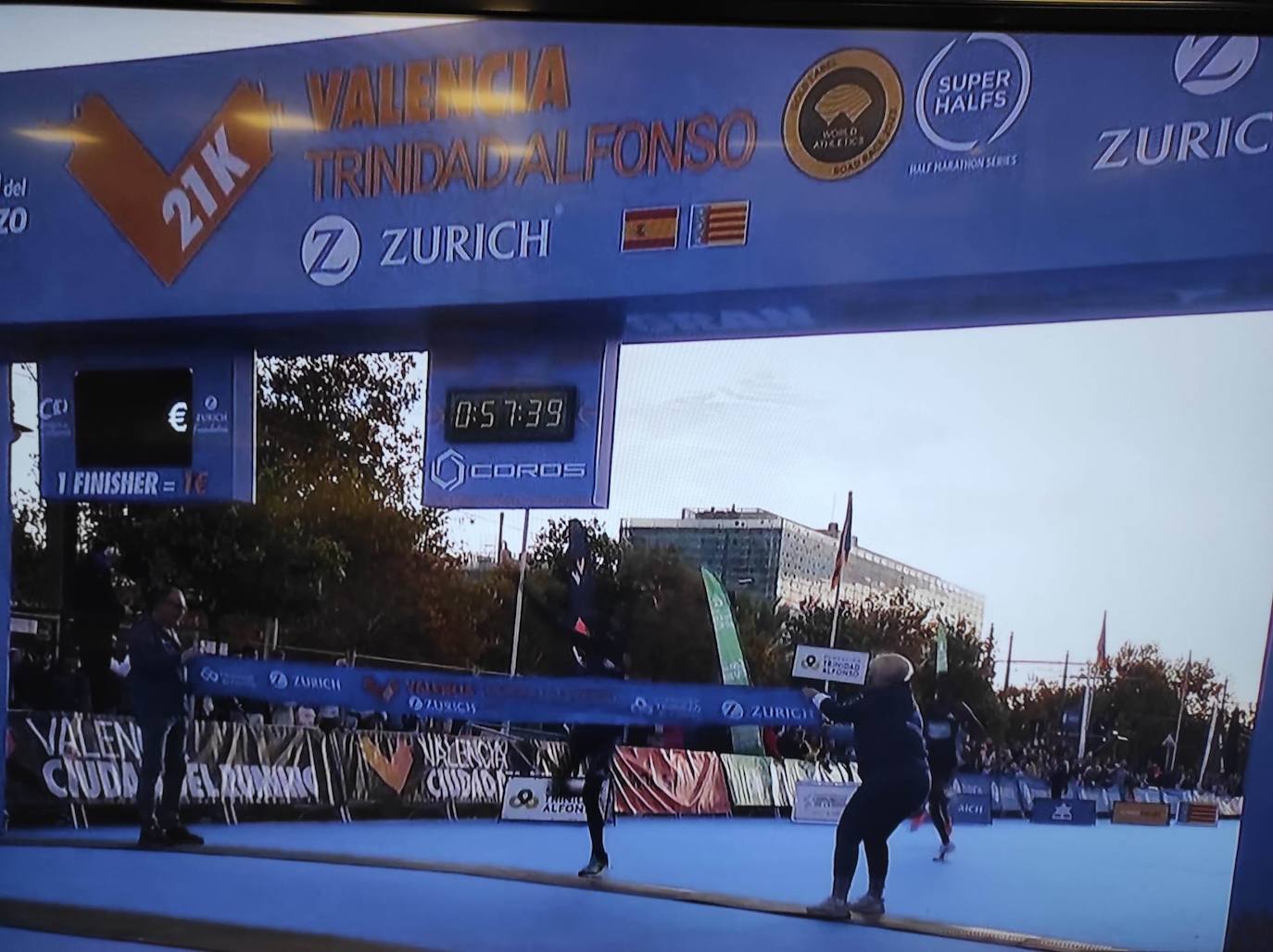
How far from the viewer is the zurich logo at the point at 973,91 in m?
1.95

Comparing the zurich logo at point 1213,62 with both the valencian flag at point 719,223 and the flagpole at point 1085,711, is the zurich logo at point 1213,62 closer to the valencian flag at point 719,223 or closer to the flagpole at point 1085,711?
the valencian flag at point 719,223

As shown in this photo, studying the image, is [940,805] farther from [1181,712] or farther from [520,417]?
[520,417]

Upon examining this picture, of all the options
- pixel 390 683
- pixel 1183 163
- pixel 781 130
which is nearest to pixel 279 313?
pixel 390 683

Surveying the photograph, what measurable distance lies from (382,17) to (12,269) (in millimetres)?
982

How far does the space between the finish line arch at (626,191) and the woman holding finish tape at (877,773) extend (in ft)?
1.88

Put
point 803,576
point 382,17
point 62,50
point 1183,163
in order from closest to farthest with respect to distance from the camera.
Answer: point 1183,163
point 803,576
point 382,17
point 62,50

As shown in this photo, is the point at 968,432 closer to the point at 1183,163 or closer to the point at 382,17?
the point at 1183,163

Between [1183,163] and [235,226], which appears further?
[235,226]

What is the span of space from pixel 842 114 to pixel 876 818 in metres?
1.25

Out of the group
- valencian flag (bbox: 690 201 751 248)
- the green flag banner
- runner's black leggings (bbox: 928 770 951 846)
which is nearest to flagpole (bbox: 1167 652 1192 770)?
runner's black leggings (bbox: 928 770 951 846)

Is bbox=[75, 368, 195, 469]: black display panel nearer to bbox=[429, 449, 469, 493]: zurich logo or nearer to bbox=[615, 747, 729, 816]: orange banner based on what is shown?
bbox=[429, 449, 469, 493]: zurich logo

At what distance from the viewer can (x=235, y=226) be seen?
2.27 metres

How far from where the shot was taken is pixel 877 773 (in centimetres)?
200

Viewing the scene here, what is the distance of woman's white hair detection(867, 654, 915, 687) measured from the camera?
198 cm
